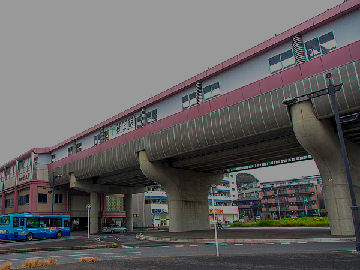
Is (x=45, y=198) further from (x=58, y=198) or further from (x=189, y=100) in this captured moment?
(x=189, y=100)

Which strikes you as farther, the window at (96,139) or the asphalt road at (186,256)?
the window at (96,139)

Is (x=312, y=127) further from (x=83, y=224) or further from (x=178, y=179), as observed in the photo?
(x=83, y=224)

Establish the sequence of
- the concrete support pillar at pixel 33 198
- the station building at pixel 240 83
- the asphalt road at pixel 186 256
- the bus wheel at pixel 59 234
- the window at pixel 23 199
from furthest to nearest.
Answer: the window at pixel 23 199, the concrete support pillar at pixel 33 198, the bus wheel at pixel 59 234, the station building at pixel 240 83, the asphalt road at pixel 186 256

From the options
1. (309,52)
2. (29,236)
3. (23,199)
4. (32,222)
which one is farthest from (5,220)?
(309,52)

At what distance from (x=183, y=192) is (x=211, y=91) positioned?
13.7 metres

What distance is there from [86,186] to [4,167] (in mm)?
30075

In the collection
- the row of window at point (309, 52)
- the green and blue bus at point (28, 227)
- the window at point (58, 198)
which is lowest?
the green and blue bus at point (28, 227)

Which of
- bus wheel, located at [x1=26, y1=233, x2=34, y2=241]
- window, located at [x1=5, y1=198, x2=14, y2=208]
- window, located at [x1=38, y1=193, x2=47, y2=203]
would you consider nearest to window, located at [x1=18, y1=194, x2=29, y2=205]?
window, located at [x1=38, y1=193, x2=47, y2=203]

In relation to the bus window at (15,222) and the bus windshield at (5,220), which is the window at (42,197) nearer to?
the bus windshield at (5,220)

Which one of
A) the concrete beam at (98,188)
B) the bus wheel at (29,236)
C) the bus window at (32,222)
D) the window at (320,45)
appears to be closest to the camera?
the window at (320,45)

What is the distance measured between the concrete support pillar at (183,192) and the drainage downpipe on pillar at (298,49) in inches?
732

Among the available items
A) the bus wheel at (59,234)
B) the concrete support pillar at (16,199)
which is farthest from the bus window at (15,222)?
the concrete support pillar at (16,199)

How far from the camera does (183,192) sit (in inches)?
1519

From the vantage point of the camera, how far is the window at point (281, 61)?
25734 mm
